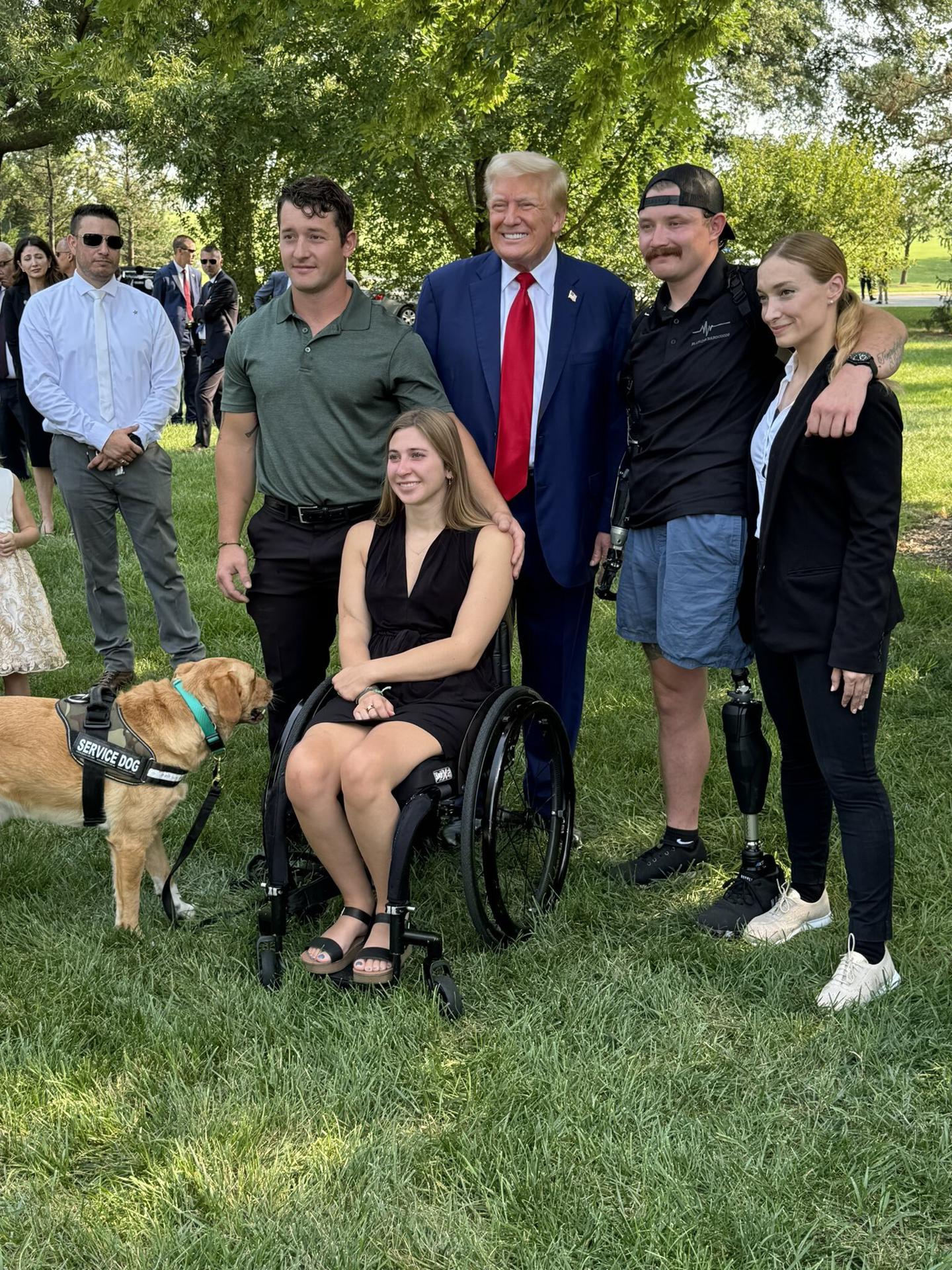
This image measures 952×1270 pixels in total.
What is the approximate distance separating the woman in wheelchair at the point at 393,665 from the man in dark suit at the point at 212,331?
9.57 meters

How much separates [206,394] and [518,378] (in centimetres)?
1037

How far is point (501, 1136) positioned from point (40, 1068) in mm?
1181

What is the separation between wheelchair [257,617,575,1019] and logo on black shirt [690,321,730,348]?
1.08 metres

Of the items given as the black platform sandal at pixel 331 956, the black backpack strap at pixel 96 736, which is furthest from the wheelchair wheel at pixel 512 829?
the black backpack strap at pixel 96 736

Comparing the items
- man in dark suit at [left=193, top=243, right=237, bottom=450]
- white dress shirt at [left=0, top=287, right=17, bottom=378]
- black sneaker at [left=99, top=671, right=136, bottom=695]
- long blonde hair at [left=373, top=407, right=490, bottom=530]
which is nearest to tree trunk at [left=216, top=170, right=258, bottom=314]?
man in dark suit at [left=193, top=243, right=237, bottom=450]

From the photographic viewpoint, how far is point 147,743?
3725 mm

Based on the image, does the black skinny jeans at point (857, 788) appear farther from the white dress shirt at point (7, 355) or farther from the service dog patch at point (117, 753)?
the white dress shirt at point (7, 355)

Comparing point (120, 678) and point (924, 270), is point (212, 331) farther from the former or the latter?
point (924, 270)

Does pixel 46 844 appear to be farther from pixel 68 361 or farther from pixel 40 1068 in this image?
pixel 68 361

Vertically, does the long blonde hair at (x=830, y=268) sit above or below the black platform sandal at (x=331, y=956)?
above

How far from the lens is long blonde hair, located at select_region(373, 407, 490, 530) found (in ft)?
12.1

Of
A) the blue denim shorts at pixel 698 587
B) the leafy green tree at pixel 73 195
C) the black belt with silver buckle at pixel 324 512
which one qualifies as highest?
the leafy green tree at pixel 73 195

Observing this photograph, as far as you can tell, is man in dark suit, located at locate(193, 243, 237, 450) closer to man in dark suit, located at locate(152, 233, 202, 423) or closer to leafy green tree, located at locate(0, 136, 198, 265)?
man in dark suit, located at locate(152, 233, 202, 423)

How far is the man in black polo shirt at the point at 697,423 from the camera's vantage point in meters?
3.57
